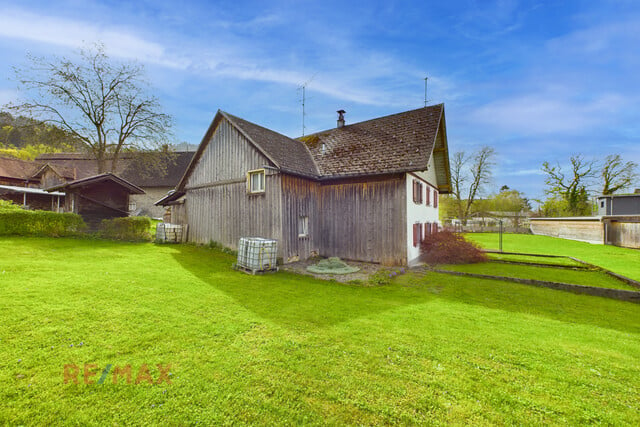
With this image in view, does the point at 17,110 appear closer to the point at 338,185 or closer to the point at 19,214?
the point at 19,214

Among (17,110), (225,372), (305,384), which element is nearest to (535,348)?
(305,384)

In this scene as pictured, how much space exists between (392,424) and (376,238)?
9.72 m

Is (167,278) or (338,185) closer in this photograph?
(167,278)

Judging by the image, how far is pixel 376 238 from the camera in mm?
12148

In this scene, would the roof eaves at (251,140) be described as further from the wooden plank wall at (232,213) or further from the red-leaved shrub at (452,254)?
the red-leaved shrub at (452,254)

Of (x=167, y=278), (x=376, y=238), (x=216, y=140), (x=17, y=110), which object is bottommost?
(x=167, y=278)

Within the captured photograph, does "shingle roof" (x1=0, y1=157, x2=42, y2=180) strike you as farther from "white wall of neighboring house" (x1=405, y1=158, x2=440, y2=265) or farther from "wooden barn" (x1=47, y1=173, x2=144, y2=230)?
"white wall of neighboring house" (x1=405, y1=158, x2=440, y2=265)

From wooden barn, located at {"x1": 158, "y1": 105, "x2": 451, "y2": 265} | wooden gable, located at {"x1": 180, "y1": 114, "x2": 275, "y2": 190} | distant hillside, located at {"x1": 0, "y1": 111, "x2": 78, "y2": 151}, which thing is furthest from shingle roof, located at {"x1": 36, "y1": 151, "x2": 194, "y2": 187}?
wooden barn, located at {"x1": 158, "y1": 105, "x2": 451, "y2": 265}

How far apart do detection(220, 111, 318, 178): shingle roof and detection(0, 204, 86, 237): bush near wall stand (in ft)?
33.2

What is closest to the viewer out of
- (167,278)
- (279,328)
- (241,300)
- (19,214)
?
(279,328)

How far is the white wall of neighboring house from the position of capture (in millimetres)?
11977

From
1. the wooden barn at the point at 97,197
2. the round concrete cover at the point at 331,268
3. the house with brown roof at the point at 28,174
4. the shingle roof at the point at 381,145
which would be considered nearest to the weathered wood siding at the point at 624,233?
the shingle roof at the point at 381,145

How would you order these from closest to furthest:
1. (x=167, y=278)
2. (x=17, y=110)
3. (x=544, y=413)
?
(x=544, y=413) < (x=167, y=278) < (x=17, y=110)
